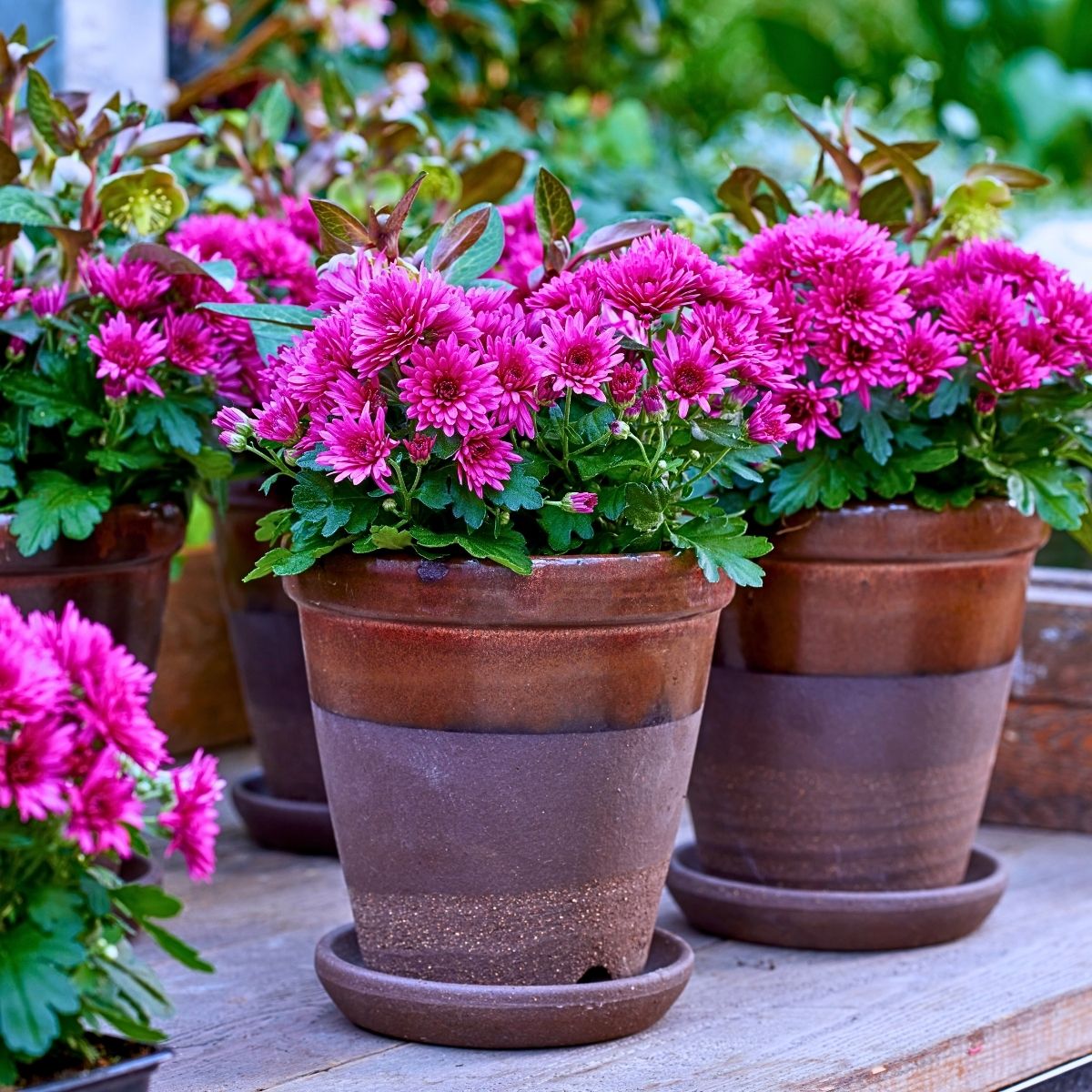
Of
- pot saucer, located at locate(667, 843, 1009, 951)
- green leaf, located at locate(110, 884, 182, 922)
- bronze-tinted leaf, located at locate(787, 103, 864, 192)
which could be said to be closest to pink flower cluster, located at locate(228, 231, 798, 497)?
green leaf, located at locate(110, 884, 182, 922)

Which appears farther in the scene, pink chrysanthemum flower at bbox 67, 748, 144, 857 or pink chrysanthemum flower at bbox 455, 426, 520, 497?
pink chrysanthemum flower at bbox 455, 426, 520, 497

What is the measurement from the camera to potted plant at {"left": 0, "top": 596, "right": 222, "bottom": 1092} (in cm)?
76

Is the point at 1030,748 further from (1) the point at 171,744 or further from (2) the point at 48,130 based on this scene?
(2) the point at 48,130

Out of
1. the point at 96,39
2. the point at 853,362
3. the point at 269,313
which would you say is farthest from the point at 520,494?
the point at 96,39

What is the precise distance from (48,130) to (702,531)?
74 cm

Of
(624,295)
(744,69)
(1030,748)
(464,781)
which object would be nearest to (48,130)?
(624,295)

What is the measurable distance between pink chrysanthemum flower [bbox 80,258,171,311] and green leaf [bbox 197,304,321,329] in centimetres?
16

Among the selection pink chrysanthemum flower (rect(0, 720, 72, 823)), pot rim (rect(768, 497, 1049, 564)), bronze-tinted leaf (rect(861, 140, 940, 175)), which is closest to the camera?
pink chrysanthemum flower (rect(0, 720, 72, 823))

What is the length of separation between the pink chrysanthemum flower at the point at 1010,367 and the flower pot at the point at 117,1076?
0.87 m

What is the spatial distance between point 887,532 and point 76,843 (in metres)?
0.81

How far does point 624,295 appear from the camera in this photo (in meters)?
1.07

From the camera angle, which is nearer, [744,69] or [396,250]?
[396,250]

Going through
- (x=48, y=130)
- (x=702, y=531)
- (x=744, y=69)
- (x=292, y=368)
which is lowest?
(x=702, y=531)

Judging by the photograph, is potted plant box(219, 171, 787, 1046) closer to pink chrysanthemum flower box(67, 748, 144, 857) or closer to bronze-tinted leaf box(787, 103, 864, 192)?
pink chrysanthemum flower box(67, 748, 144, 857)
